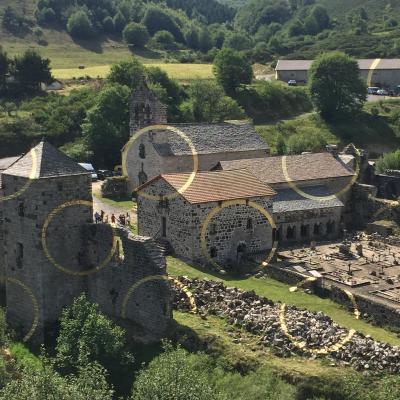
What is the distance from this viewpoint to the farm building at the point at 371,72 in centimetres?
10531

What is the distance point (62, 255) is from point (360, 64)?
281 feet

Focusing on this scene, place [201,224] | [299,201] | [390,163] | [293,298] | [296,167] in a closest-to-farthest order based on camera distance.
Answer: [293,298] → [201,224] → [299,201] → [296,167] → [390,163]

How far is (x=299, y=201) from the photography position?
4516 cm

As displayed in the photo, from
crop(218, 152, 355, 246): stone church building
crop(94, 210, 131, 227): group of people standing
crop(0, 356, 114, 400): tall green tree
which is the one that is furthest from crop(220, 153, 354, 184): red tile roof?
crop(0, 356, 114, 400): tall green tree

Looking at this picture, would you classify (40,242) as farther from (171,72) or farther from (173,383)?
(171,72)

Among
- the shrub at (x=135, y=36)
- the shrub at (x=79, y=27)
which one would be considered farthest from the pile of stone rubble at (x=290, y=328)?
the shrub at (x=79, y=27)

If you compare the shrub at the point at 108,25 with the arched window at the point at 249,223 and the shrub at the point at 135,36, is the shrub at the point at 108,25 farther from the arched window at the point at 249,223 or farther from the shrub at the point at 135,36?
the arched window at the point at 249,223

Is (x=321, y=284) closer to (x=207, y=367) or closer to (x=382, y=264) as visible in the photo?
(x=382, y=264)

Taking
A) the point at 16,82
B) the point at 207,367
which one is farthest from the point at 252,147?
the point at 16,82

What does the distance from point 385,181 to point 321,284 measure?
69.8ft

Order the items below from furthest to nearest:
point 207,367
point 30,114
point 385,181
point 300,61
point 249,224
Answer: point 300,61, point 30,114, point 385,181, point 249,224, point 207,367

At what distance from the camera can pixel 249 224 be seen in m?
40.1
